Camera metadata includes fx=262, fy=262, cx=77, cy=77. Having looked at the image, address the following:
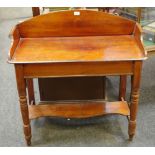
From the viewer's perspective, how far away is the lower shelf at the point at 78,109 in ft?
5.26

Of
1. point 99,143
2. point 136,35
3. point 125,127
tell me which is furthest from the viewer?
point 125,127

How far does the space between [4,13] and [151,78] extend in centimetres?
283

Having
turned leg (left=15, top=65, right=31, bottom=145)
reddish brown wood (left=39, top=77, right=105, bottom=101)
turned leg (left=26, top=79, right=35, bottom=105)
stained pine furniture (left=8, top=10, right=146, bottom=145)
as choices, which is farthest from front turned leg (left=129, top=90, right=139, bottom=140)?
turned leg (left=26, top=79, right=35, bottom=105)

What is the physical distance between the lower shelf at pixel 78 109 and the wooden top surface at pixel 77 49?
44cm

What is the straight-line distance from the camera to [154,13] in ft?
7.46

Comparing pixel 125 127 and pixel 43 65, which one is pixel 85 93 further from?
pixel 43 65

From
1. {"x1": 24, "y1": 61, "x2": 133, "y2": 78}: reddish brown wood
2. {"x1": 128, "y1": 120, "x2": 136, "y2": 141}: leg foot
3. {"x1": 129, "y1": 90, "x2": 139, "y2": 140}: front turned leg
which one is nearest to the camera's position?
{"x1": 24, "y1": 61, "x2": 133, "y2": 78}: reddish brown wood

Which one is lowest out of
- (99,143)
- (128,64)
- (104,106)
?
(99,143)

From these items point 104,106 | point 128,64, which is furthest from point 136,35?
point 104,106

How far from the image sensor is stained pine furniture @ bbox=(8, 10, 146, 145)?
1.26 meters

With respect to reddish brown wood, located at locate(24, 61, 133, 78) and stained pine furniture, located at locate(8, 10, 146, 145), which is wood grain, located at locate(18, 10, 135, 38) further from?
reddish brown wood, located at locate(24, 61, 133, 78)

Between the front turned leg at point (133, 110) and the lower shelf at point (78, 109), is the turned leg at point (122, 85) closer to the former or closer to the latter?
the lower shelf at point (78, 109)

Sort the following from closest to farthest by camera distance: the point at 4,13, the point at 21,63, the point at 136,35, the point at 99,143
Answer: the point at 21,63, the point at 136,35, the point at 99,143, the point at 4,13

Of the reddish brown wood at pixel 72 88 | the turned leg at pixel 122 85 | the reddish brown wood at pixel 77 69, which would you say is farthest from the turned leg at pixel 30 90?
the turned leg at pixel 122 85
